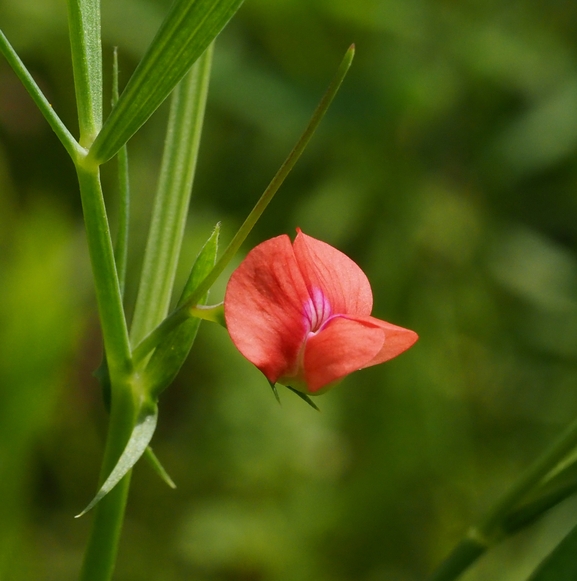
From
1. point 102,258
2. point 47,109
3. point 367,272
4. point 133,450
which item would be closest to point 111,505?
point 133,450

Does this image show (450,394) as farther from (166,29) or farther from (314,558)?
(166,29)

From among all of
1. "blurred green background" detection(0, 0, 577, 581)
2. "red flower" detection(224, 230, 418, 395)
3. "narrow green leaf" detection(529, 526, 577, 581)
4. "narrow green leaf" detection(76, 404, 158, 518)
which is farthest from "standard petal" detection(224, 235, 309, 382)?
"blurred green background" detection(0, 0, 577, 581)

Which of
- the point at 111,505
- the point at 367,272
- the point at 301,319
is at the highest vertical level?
the point at 301,319

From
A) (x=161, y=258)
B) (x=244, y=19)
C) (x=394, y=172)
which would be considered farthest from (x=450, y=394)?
(x=161, y=258)

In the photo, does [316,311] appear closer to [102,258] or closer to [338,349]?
[338,349]

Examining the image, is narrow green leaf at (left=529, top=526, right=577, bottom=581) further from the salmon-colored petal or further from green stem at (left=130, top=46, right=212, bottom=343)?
green stem at (left=130, top=46, right=212, bottom=343)

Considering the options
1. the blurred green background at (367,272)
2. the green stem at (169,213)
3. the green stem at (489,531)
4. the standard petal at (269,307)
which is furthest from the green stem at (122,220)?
the blurred green background at (367,272)

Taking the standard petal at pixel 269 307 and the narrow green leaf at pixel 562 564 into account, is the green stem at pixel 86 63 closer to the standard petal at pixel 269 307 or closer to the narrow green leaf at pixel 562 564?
the standard petal at pixel 269 307
